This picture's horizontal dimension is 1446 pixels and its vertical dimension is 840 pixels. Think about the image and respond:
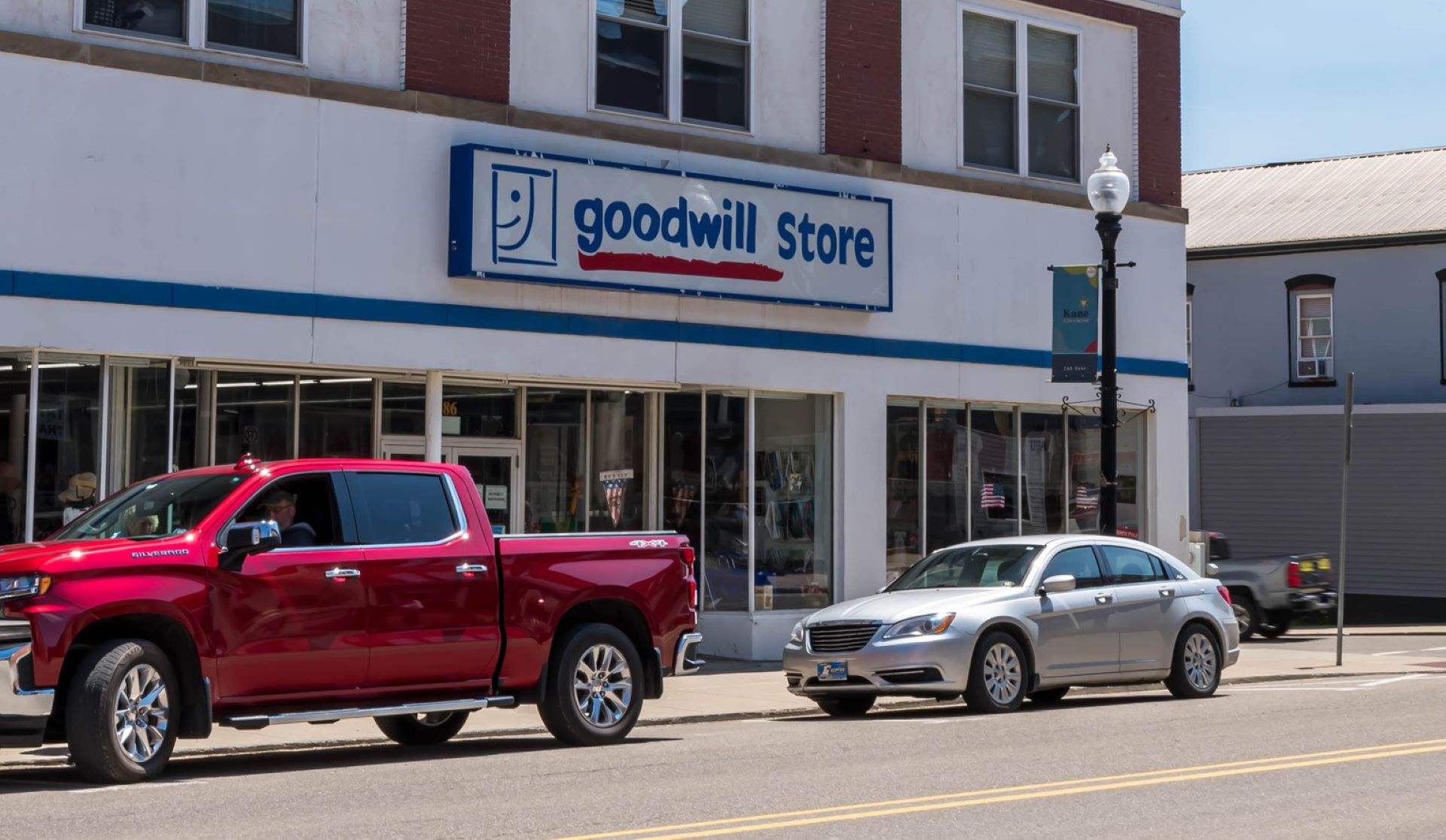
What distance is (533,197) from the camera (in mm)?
18484

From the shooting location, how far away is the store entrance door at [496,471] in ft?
62.5

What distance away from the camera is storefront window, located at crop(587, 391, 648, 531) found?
20.0 meters

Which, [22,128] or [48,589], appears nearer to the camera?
[48,589]

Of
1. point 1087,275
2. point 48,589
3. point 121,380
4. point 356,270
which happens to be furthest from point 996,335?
point 48,589

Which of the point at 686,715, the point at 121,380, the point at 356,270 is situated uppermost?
the point at 356,270

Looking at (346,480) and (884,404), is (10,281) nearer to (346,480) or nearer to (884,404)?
(346,480)

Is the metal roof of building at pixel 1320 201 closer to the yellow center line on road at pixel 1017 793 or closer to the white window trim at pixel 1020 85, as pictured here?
the white window trim at pixel 1020 85

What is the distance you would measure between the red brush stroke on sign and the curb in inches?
213

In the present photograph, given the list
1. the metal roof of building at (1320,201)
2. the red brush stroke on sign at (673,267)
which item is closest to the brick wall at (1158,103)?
the red brush stroke on sign at (673,267)

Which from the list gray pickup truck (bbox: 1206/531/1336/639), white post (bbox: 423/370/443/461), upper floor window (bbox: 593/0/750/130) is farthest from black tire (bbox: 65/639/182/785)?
gray pickup truck (bbox: 1206/531/1336/639)

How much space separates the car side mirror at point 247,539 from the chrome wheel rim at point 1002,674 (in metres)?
6.66

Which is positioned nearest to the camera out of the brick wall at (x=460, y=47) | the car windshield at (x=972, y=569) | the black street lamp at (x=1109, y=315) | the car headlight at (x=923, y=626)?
the car headlight at (x=923, y=626)

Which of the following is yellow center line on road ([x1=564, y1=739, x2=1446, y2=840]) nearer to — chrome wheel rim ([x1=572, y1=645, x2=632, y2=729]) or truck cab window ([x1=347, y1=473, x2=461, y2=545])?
chrome wheel rim ([x1=572, y1=645, x2=632, y2=729])

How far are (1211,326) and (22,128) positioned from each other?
2805 cm
